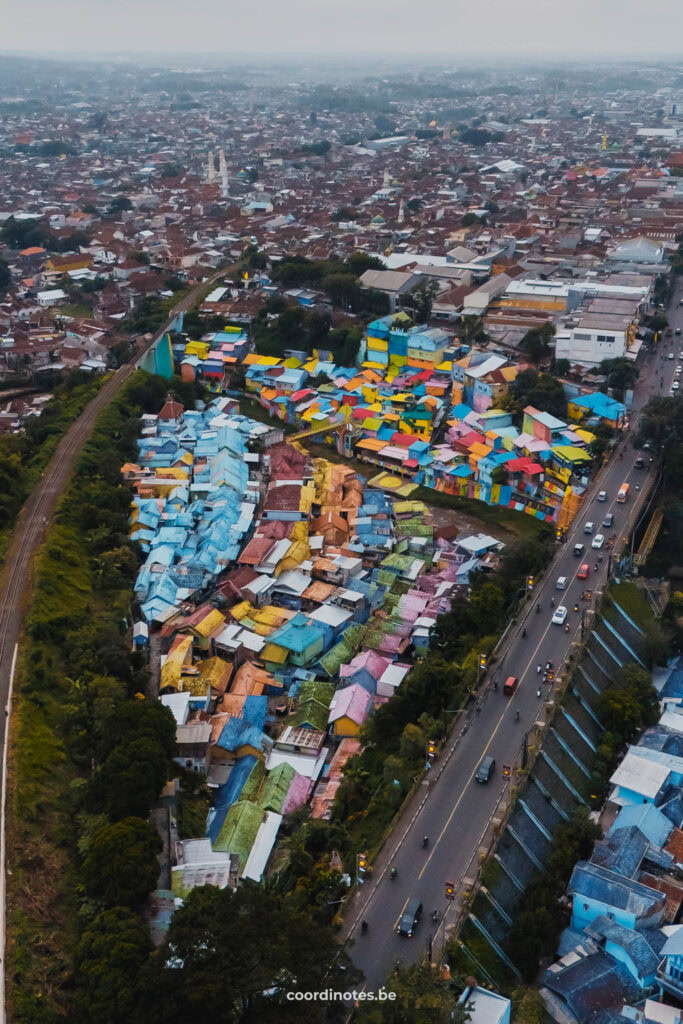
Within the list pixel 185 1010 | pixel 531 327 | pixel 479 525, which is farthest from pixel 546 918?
pixel 531 327

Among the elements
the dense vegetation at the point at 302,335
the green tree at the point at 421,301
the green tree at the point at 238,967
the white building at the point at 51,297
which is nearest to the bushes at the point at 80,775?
the green tree at the point at 238,967

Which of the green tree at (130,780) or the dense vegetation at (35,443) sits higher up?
the dense vegetation at (35,443)

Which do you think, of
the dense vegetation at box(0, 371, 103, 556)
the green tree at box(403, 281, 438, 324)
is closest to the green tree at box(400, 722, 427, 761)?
the dense vegetation at box(0, 371, 103, 556)

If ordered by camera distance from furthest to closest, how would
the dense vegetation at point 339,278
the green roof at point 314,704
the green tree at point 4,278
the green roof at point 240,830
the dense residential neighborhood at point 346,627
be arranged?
1. the green tree at point 4,278
2. the dense vegetation at point 339,278
3. the green roof at point 314,704
4. the green roof at point 240,830
5. the dense residential neighborhood at point 346,627

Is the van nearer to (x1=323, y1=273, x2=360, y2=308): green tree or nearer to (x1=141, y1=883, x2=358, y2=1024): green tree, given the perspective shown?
(x1=141, y1=883, x2=358, y2=1024): green tree

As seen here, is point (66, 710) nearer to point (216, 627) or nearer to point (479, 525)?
point (216, 627)

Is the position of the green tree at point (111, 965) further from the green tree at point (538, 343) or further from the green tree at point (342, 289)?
the green tree at point (342, 289)
